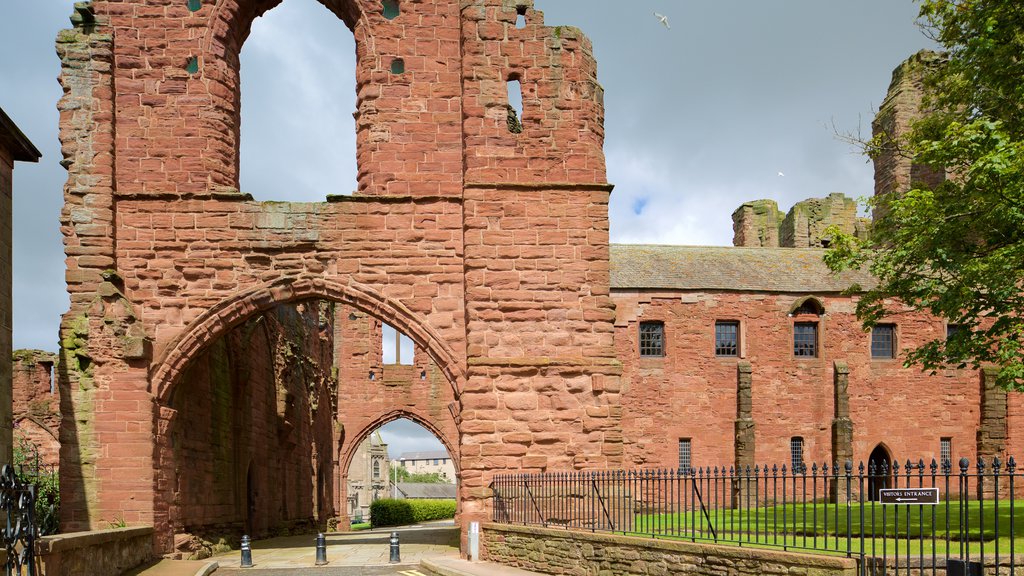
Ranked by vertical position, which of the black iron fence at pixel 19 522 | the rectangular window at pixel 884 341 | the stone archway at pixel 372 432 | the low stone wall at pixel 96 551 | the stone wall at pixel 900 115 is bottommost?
the stone archway at pixel 372 432

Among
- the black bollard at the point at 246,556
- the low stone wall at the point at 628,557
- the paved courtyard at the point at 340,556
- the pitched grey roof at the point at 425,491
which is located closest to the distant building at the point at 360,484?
the pitched grey roof at the point at 425,491

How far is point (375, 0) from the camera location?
16.5 m

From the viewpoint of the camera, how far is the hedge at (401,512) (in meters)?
43.3

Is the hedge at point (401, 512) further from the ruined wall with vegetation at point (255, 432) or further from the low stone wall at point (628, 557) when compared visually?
Answer: the low stone wall at point (628, 557)

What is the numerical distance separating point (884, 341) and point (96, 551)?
2506 centimetres

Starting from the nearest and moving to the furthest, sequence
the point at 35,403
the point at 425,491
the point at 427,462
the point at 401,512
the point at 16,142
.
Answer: the point at 16,142 < the point at 35,403 < the point at 401,512 < the point at 425,491 < the point at 427,462

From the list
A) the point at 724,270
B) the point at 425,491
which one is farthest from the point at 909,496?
the point at 425,491

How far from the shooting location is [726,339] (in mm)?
29922

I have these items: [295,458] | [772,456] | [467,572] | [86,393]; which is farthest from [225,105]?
[772,456]

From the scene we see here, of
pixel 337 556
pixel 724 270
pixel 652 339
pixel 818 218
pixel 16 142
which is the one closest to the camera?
pixel 16 142

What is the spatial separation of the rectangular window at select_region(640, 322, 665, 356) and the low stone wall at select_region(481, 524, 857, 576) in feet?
50.3

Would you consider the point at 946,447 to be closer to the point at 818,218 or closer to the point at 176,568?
the point at 818,218

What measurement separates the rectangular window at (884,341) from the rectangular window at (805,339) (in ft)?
6.20

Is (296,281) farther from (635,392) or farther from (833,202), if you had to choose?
(833,202)
